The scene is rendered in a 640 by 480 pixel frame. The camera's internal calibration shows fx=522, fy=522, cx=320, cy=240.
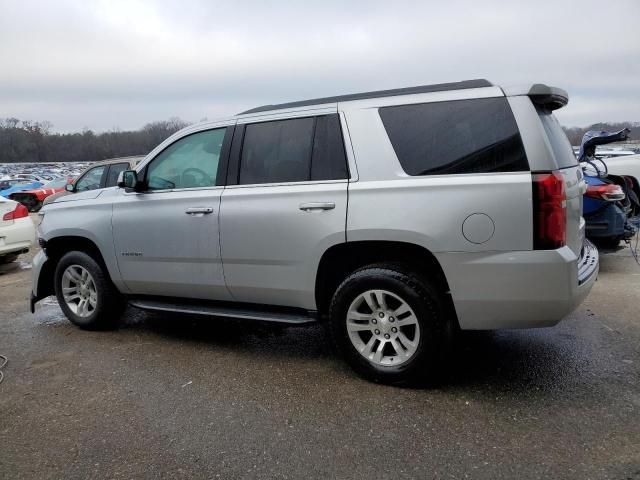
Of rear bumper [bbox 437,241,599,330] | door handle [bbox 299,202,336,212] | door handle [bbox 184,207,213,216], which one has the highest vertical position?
door handle [bbox 299,202,336,212]

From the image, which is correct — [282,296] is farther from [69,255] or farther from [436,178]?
[69,255]

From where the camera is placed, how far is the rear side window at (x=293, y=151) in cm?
366

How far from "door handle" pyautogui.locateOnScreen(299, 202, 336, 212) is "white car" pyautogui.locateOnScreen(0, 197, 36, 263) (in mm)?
6531

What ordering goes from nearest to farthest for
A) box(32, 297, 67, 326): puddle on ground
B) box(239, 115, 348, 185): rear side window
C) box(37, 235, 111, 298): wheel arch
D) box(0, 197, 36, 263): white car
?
box(239, 115, 348, 185): rear side window
box(37, 235, 111, 298): wheel arch
box(32, 297, 67, 326): puddle on ground
box(0, 197, 36, 263): white car

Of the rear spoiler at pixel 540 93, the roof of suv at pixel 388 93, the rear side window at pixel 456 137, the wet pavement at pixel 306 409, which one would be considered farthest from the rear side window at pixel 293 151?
the wet pavement at pixel 306 409

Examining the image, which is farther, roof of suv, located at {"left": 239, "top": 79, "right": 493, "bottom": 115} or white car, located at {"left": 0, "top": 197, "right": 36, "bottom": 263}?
white car, located at {"left": 0, "top": 197, "right": 36, "bottom": 263}

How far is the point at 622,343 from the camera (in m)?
4.15

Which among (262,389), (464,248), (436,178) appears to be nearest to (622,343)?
(464,248)

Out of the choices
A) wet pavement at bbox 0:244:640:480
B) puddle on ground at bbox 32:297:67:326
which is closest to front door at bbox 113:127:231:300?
wet pavement at bbox 0:244:640:480

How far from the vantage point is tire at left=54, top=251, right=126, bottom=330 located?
4805 millimetres

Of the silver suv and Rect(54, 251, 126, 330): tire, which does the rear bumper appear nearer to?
the silver suv

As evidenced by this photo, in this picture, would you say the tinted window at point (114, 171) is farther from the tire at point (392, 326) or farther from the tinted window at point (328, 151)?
the tire at point (392, 326)

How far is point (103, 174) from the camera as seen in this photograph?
1112cm

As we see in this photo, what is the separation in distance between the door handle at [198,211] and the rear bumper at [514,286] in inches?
72.4
